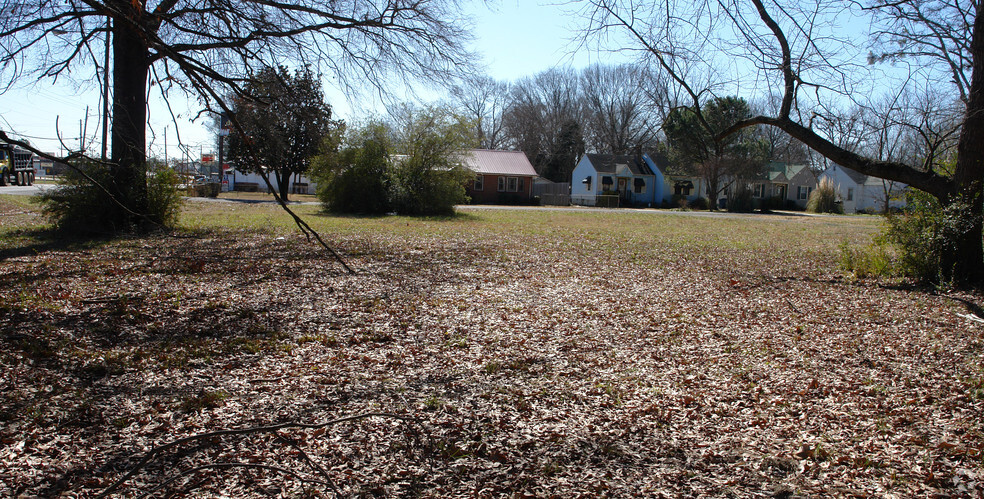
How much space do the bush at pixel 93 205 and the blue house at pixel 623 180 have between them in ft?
126

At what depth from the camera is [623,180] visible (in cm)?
4984

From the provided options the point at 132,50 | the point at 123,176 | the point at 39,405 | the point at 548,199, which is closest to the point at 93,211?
the point at 123,176

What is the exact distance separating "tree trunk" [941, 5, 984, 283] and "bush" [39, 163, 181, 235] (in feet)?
48.1

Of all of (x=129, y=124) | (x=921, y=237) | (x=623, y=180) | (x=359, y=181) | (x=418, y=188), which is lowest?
(x=921, y=237)

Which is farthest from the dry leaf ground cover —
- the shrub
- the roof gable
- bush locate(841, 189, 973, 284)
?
the roof gable

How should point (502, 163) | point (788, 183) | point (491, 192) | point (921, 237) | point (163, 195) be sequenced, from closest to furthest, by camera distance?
1. point (921, 237)
2. point (163, 195)
3. point (491, 192)
4. point (502, 163)
5. point (788, 183)

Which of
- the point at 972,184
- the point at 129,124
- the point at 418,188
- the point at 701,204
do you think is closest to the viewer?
the point at 972,184

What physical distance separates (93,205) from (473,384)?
37.5 feet

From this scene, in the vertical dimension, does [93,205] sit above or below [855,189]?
below

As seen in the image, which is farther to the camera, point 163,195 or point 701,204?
point 701,204

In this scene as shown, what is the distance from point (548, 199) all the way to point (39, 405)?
42168mm

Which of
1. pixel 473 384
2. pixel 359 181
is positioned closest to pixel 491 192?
pixel 359 181

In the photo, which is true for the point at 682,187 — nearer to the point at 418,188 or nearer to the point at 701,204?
the point at 701,204

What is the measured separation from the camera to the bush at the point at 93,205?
11.9 meters
